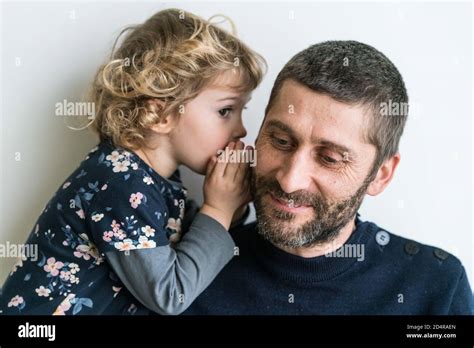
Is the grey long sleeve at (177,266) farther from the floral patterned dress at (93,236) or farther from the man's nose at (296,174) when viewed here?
the man's nose at (296,174)

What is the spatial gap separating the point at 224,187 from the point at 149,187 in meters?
0.19

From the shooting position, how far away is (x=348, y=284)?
143 cm

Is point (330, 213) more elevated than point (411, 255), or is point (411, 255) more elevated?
point (330, 213)

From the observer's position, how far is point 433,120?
1.62m

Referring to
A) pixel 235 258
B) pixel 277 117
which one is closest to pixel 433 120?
pixel 277 117

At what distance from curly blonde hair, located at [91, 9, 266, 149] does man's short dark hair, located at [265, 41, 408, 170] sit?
156 millimetres

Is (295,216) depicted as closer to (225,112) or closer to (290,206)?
(290,206)

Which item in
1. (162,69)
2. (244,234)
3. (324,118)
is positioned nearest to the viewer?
(324,118)

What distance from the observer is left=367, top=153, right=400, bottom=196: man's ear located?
142 cm

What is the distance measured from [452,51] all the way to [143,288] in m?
1.01

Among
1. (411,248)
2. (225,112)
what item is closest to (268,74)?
(225,112)

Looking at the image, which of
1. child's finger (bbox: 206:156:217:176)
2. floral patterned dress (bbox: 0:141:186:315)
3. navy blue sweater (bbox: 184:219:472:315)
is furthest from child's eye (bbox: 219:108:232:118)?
navy blue sweater (bbox: 184:219:472:315)

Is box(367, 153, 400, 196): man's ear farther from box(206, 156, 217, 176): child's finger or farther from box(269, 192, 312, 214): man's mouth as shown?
box(206, 156, 217, 176): child's finger

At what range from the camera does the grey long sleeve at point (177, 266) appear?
130cm
